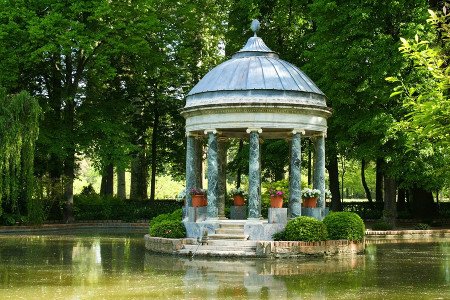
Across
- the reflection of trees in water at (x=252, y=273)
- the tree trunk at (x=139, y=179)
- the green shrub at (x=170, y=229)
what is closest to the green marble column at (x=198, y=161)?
the green shrub at (x=170, y=229)

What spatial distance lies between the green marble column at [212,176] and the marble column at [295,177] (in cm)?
266

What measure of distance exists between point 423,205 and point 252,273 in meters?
23.5

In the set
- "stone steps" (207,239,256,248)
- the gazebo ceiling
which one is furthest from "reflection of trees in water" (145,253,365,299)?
the gazebo ceiling

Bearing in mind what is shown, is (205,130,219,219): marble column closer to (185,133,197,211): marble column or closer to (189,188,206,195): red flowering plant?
(189,188,206,195): red flowering plant

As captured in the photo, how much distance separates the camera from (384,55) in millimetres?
27422

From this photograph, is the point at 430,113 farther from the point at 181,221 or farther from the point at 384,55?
the point at 384,55

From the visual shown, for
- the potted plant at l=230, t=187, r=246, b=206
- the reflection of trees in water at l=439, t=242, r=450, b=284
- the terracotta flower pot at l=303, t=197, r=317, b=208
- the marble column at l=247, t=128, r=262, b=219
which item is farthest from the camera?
the potted plant at l=230, t=187, r=246, b=206

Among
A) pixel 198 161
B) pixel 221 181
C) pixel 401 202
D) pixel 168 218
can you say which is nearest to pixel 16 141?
pixel 168 218

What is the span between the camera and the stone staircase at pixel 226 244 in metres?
20.2

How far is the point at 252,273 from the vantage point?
1606 centimetres

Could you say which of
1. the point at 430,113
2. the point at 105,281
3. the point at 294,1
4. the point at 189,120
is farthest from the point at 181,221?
the point at 294,1

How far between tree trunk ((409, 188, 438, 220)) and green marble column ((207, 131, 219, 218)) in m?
18.4

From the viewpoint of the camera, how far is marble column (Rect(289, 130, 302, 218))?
22.4 metres

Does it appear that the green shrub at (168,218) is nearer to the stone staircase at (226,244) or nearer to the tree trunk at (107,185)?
the stone staircase at (226,244)
